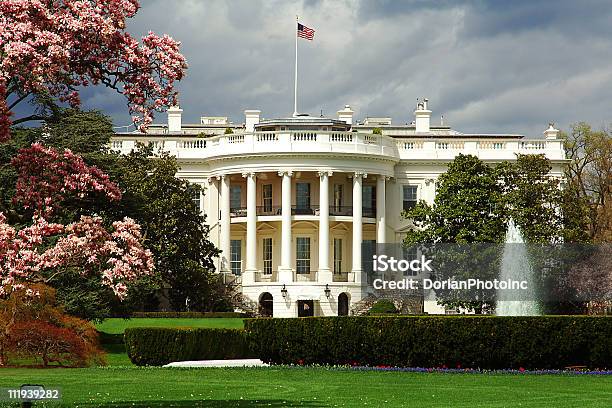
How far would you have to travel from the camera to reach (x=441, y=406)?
1941 centimetres

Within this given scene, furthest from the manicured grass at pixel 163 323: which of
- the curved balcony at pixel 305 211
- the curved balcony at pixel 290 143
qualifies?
the curved balcony at pixel 290 143

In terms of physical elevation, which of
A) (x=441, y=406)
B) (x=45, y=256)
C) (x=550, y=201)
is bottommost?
(x=441, y=406)

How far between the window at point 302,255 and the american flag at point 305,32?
12300mm

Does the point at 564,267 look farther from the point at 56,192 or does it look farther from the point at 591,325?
the point at 56,192

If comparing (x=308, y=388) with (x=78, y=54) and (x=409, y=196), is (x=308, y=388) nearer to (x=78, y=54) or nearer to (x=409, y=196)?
(x=78, y=54)

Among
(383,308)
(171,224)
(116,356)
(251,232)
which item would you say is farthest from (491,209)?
(116,356)

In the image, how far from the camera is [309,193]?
257ft

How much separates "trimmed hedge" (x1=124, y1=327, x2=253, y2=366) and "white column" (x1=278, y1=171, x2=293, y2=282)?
3844cm

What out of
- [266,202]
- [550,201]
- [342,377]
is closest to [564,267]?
[550,201]

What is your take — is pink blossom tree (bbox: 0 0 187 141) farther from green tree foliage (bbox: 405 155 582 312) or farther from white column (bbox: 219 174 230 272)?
white column (bbox: 219 174 230 272)

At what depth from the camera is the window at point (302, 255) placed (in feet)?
253

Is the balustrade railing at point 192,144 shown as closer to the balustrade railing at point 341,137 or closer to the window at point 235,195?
the window at point 235,195

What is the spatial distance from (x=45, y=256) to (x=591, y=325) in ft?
46.6

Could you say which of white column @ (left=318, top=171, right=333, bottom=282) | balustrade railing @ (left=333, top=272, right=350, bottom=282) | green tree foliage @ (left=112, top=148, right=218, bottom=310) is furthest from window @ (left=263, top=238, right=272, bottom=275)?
green tree foliage @ (left=112, top=148, right=218, bottom=310)
